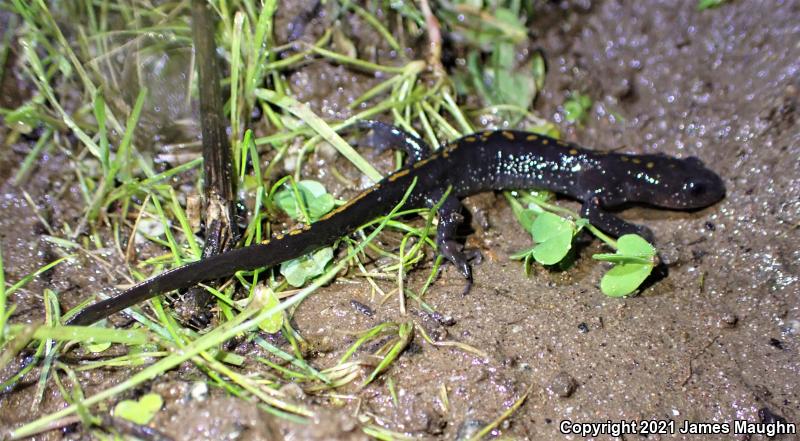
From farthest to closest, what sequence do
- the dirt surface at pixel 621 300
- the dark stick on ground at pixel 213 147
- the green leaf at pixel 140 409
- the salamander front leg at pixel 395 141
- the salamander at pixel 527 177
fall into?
the salamander front leg at pixel 395 141 → the salamander at pixel 527 177 → the dark stick on ground at pixel 213 147 → the dirt surface at pixel 621 300 → the green leaf at pixel 140 409

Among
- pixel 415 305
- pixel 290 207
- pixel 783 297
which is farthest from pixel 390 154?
pixel 783 297

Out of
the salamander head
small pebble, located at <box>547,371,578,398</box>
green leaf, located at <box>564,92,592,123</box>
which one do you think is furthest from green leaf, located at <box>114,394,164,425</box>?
green leaf, located at <box>564,92,592,123</box>

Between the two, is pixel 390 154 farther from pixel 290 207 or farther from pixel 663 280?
pixel 663 280

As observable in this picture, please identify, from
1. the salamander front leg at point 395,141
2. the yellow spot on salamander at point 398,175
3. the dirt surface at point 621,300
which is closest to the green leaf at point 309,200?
the yellow spot on salamander at point 398,175

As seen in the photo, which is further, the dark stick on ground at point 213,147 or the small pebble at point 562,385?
the dark stick on ground at point 213,147

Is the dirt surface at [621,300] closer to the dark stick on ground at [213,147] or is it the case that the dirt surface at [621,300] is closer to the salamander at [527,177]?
the salamander at [527,177]

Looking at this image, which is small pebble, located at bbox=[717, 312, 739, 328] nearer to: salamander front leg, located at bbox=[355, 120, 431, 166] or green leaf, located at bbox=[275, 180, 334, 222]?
salamander front leg, located at bbox=[355, 120, 431, 166]

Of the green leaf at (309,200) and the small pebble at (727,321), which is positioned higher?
the green leaf at (309,200)
